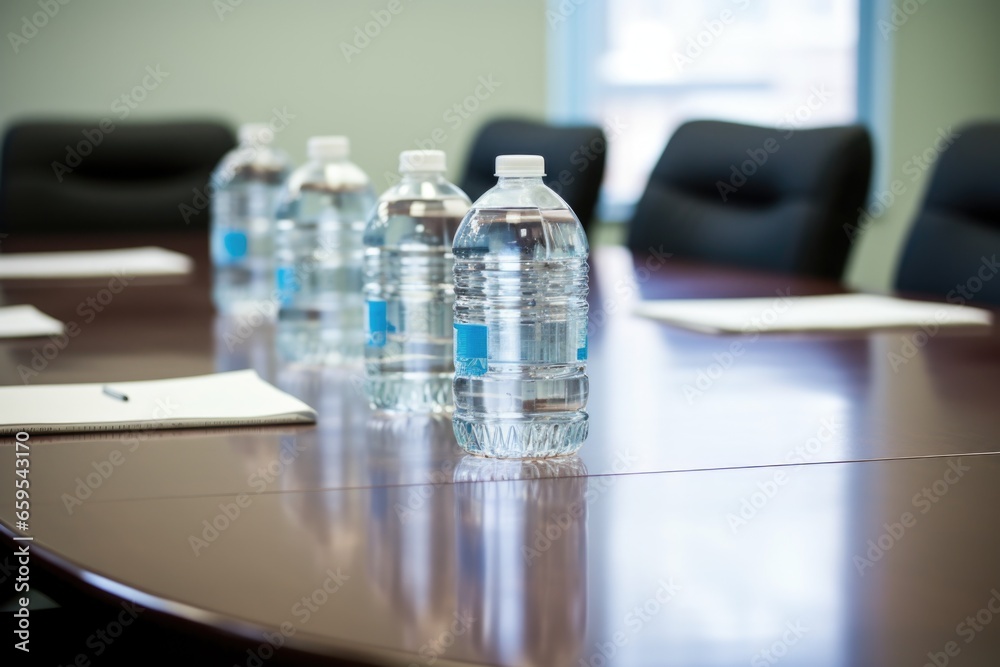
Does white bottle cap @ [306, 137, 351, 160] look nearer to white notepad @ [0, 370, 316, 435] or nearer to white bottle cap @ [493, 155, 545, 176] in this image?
white notepad @ [0, 370, 316, 435]

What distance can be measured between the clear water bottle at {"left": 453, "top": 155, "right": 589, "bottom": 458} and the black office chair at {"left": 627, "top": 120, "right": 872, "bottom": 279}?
1415 mm

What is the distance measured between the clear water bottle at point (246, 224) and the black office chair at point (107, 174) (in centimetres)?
90

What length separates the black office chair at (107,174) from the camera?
3826 millimetres

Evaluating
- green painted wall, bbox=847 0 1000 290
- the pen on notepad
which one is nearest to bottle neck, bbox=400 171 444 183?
the pen on notepad

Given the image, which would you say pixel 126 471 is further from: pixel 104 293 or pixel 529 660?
pixel 104 293

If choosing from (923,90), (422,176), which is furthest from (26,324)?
(923,90)

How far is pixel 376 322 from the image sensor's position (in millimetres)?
1295

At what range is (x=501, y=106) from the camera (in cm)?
526

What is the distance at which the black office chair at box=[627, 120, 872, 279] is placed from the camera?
2.51 meters

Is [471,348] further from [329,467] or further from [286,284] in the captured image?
[286,284]

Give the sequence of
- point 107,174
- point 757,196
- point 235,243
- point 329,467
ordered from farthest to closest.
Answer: point 107,174, point 757,196, point 235,243, point 329,467

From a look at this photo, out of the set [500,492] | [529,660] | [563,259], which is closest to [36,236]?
[563,259]

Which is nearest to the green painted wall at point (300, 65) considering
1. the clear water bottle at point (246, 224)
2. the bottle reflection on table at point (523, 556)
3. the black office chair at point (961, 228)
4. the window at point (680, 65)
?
the window at point (680, 65)

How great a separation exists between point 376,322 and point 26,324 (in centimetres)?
74
